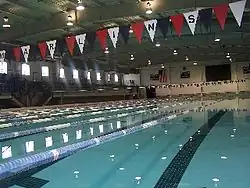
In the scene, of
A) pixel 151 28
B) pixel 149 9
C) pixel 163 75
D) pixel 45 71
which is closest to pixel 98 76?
pixel 45 71

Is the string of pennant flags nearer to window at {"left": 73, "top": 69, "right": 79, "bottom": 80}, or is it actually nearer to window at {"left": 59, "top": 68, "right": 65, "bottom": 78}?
window at {"left": 59, "top": 68, "right": 65, "bottom": 78}

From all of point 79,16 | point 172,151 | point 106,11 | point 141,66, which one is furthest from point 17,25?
point 141,66

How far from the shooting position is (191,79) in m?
37.6

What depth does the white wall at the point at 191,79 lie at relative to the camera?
116 ft

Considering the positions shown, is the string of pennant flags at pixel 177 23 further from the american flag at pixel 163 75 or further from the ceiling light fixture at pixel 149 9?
the american flag at pixel 163 75

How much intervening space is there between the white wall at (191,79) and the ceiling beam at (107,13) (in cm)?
2377

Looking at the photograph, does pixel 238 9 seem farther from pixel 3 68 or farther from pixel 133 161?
pixel 3 68

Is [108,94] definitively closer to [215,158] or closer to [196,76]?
[196,76]

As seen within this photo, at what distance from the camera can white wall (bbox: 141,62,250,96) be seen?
3536 centimetres

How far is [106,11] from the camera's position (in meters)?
12.9

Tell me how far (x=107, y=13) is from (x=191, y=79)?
26.0 meters

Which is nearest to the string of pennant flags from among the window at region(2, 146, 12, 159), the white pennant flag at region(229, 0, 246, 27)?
the white pennant flag at region(229, 0, 246, 27)

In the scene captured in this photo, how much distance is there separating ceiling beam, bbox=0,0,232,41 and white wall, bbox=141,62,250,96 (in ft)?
78.0

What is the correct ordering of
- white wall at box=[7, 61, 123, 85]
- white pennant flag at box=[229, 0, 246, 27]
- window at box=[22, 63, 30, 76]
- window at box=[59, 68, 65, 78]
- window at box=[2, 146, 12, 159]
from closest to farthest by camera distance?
window at box=[2, 146, 12, 159] < white pennant flag at box=[229, 0, 246, 27] < white wall at box=[7, 61, 123, 85] < window at box=[22, 63, 30, 76] < window at box=[59, 68, 65, 78]
